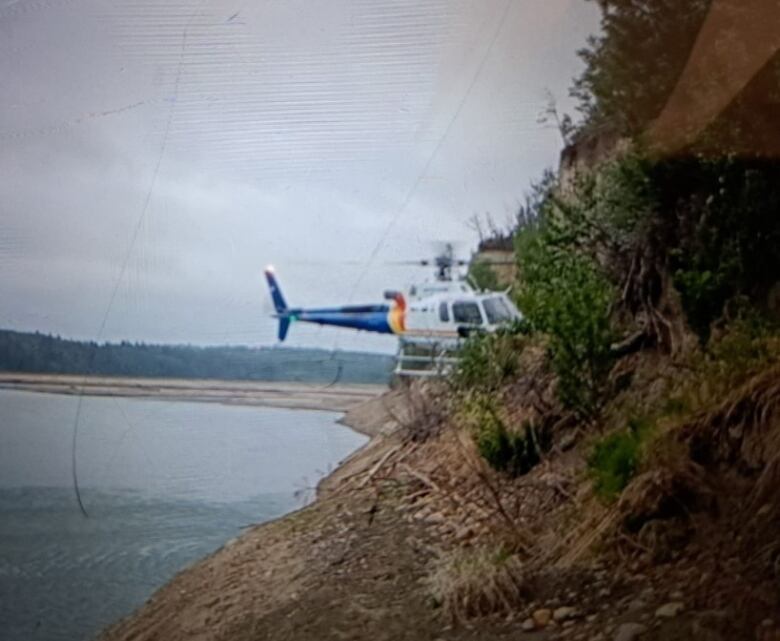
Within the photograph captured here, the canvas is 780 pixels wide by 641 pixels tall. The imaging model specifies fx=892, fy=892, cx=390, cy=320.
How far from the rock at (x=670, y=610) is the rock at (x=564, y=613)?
0.13 m

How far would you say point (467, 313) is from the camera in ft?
5.48

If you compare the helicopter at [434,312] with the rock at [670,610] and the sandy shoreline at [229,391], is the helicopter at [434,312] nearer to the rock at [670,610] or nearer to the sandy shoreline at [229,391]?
the sandy shoreline at [229,391]

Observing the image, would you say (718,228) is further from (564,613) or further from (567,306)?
(564,613)

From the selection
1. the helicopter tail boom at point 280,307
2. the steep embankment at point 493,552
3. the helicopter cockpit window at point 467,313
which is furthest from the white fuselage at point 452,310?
the helicopter tail boom at point 280,307

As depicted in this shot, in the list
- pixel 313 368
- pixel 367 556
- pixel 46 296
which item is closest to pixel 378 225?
pixel 313 368

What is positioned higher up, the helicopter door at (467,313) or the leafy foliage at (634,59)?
the leafy foliage at (634,59)

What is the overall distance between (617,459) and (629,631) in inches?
11.7

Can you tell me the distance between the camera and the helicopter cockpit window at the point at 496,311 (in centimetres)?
167

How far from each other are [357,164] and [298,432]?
54 centimetres

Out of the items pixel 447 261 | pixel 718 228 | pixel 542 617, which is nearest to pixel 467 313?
pixel 447 261

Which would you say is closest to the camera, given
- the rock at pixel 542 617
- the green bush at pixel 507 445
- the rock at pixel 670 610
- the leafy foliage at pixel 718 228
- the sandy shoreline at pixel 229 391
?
the rock at pixel 670 610

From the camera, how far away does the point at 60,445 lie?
1907mm

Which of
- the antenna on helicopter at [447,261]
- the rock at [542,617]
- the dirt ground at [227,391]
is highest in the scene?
the antenna on helicopter at [447,261]

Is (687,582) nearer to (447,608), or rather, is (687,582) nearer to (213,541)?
(447,608)
